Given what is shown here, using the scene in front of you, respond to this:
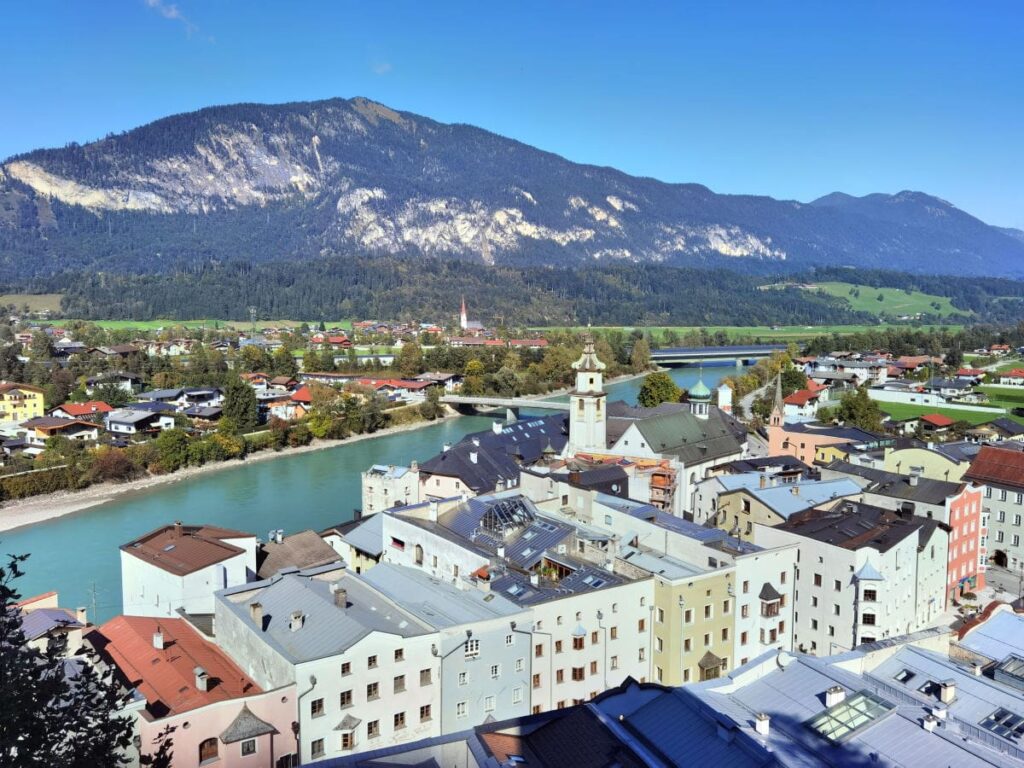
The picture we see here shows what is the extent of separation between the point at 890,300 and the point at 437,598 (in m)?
82.2

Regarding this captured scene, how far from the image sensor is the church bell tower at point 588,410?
14.0m

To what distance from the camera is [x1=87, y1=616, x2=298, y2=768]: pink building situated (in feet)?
17.7

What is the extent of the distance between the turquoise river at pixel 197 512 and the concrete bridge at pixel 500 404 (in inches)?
201

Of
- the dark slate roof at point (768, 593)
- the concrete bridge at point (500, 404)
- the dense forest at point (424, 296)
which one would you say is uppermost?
the dense forest at point (424, 296)

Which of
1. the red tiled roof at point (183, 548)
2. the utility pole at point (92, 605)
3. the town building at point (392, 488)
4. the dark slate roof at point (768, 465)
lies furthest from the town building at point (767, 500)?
the utility pole at point (92, 605)

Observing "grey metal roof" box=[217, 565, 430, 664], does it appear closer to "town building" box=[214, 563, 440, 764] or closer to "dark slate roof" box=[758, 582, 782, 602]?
"town building" box=[214, 563, 440, 764]

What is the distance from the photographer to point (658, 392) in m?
23.2

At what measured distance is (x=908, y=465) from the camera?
40.3 ft

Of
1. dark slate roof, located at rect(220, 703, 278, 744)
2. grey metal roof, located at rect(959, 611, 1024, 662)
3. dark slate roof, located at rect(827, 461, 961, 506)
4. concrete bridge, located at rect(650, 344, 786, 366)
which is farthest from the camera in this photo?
concrete bridge, located at rect(650, 344, 786, 366)

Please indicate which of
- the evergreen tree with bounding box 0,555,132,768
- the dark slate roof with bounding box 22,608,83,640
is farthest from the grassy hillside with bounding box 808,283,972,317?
the evergreen tree with bounding box 0,555,132,768

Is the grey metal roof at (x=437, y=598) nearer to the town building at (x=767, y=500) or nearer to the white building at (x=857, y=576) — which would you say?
the white building at (x=857, y=576)

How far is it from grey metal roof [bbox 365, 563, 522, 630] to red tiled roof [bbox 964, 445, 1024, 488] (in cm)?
775

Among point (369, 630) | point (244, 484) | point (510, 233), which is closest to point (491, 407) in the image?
point (244, 484)

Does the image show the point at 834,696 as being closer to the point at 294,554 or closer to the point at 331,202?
the point at 294,554
